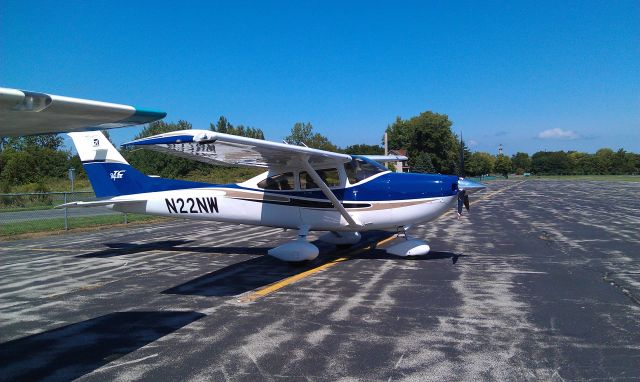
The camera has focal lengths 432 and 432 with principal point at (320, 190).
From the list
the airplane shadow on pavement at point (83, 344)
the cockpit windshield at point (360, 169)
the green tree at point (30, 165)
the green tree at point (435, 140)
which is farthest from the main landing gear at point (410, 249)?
the green tree at point (435, 140)

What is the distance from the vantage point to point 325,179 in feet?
32.5

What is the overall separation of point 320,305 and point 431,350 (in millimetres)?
2062

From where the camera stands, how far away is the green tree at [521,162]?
174 meters

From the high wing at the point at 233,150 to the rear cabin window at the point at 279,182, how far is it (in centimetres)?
24

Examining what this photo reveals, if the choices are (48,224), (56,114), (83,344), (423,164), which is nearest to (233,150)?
(83,344)

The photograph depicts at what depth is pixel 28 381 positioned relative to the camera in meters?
3.83

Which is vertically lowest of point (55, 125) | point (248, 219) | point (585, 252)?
point (585, 252)

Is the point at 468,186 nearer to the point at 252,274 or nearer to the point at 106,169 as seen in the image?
the point at 252,274

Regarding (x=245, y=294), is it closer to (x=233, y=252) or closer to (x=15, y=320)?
(x=15, y=320)

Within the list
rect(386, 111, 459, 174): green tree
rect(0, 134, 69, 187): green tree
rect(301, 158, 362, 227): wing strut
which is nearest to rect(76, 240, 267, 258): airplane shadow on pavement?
rect(301, 158, 362, 227): wing strut

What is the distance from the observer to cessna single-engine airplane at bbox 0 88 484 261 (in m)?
9.07

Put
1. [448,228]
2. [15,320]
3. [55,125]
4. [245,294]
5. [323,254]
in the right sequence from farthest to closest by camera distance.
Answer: [448,228] → [323,254] → [245,294] → [15,320] → [55,125]

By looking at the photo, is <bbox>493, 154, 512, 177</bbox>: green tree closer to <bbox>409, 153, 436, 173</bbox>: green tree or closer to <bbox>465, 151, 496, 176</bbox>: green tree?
<bbox>465, 151, 496, 176</bbox>: green tree

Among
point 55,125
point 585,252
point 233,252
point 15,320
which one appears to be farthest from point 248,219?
point 585,252
